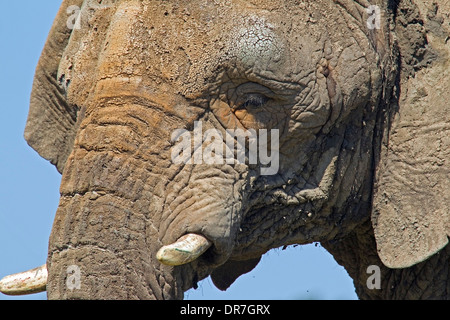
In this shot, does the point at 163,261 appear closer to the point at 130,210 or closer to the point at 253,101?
the point at 130,210

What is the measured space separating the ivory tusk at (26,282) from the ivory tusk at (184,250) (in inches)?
20.9

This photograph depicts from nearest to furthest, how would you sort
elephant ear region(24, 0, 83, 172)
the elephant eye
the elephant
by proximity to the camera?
1. the elephant
2. the elephant eye
3. elephant ear region(24, 0, 83, 172)

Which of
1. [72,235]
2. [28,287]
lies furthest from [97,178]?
[28,287]

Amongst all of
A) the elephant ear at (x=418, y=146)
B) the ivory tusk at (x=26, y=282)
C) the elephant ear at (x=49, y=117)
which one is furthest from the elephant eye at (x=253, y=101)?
the elephant ear at (x=49, y=117)

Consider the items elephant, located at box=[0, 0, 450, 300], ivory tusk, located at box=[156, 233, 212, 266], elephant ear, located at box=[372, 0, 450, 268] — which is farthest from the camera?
elephant ear, located at box=[372, 0, 450, 268]

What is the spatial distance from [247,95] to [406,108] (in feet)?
2.36

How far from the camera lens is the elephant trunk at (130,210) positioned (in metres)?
3.79

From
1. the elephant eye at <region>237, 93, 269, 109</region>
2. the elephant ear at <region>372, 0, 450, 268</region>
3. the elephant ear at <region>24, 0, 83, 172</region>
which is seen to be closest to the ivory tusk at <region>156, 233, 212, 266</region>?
the elephant eye at <region>237, 93, 269, 109</region>

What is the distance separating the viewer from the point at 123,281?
3779 millimetres

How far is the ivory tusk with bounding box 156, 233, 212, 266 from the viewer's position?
147 inches

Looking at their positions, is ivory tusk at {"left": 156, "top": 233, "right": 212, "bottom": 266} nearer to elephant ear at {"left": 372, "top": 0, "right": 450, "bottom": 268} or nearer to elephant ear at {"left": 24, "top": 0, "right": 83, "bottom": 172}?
elephant ear at {"left": 372, "top": 0, "right": 450, "bottom": 268}

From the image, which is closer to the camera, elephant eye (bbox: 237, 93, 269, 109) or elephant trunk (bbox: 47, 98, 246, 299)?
elephant trunk (bbox: 47, 98, 246, 299)

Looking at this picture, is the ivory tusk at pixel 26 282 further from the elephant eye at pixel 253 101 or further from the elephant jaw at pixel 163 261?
the elephant eye at pixel 253 101

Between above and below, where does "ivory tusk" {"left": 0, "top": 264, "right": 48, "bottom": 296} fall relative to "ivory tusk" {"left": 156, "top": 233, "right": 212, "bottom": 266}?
below
